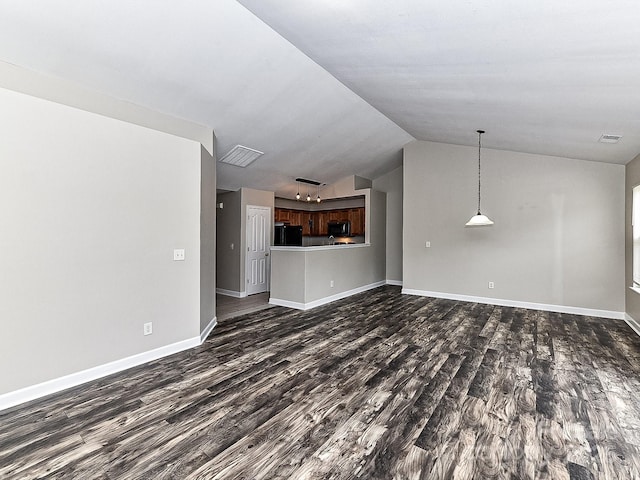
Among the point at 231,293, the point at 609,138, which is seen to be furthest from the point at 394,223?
the point at 609,138

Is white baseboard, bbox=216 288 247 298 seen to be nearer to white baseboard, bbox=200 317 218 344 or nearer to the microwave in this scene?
white baseboard, bbox=200 317 218 344

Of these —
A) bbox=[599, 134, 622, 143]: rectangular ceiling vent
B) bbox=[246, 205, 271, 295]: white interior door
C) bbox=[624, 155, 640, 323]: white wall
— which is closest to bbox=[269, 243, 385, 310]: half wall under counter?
bbox=[246, 205, 271, 295]: white interior door

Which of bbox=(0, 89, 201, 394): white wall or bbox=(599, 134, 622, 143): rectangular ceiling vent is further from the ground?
bbox=(599, 134, 622, 143): rectangular ceiling vent

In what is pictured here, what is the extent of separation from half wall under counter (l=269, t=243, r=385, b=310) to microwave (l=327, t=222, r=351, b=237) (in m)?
1.65

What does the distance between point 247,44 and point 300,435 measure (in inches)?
138

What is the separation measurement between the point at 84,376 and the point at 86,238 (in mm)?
1287

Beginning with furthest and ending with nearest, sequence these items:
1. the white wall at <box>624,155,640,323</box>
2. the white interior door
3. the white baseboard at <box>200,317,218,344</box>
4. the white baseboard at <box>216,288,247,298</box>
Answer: the white interior door → the white baseboard at <box>216,288,247,298</box> → the white wall at <box>624,155,640,323</box> → the white baseboard at <box>200,317,218,344</box>

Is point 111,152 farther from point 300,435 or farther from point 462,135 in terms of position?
point 462,135

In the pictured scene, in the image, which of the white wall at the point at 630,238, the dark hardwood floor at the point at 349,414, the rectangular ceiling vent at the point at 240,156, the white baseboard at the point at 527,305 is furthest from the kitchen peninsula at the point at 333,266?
the white wall at the point at 630,238

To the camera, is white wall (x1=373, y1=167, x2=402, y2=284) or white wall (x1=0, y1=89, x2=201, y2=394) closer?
white wall (x1=0, y1=89, x2=201, y2=394)

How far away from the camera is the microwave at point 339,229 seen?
8.81m

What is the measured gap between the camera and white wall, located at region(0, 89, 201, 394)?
255 cm

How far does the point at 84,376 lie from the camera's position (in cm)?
293

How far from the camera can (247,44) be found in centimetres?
314
